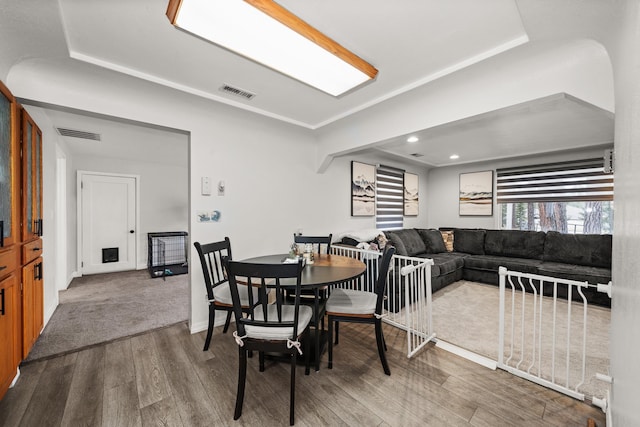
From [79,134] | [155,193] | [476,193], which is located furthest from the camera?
[155,193]

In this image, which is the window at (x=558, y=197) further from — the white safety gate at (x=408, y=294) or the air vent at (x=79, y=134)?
the air vent at (x=79, y=134)

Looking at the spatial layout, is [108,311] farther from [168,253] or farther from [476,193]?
[476,193]

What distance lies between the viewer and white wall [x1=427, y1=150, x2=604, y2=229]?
17.1 ft

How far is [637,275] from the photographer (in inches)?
31.7

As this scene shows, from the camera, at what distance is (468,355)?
2.21m

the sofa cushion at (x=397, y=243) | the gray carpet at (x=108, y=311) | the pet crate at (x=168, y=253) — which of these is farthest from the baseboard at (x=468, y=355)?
the pet crate at (x=168, y=253)

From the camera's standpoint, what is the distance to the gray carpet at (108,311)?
246 centimetres

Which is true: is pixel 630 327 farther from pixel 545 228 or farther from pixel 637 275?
pixel 545 228

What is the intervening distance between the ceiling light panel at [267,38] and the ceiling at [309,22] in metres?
0.10

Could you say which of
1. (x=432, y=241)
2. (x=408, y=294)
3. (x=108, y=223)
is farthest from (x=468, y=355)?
(x=108, y=223)

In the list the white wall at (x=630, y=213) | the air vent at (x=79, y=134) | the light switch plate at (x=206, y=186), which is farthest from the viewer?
the air vent at (x=79, y=134)

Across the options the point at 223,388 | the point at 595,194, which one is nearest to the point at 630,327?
the point at 223,388

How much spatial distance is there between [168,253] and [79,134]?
9.33ft

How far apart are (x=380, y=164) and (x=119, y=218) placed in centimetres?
539
